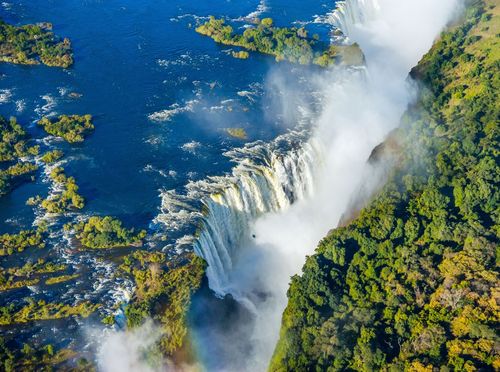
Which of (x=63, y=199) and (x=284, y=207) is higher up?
(x=63, y=199)

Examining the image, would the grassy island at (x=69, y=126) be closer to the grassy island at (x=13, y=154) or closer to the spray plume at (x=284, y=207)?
the grassy island at (x=13, y=154)

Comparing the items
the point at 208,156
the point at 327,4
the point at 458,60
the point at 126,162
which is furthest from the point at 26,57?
the point at 458,60

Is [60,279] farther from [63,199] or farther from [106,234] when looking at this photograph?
[63,199]

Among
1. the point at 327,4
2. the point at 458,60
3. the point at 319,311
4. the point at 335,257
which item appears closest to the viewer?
the point at 319,311

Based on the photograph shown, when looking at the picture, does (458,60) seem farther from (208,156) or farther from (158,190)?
(158,190)

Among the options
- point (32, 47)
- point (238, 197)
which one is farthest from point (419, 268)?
point (32, 47)

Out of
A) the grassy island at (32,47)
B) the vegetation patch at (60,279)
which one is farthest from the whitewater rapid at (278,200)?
the grassy island at (32,47)
